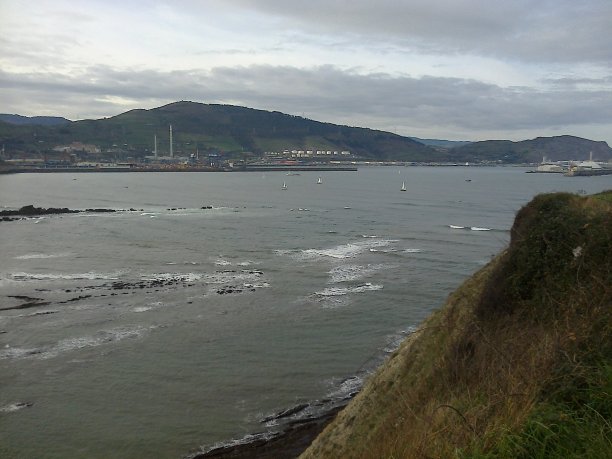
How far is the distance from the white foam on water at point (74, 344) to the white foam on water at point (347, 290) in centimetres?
1113

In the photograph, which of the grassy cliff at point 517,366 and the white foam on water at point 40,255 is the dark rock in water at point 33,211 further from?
the grassy cliff at point 517,366

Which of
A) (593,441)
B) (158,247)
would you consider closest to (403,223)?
(158,247)

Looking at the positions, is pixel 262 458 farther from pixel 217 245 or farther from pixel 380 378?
pixel 217 245

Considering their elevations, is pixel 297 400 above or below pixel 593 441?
below

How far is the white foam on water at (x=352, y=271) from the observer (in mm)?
36562

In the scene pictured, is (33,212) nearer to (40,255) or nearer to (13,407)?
(40,255)

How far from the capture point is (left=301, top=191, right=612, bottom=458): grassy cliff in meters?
5.44

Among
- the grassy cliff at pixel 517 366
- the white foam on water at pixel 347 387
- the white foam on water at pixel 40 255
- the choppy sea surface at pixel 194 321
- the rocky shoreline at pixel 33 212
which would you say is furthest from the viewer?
the rocky shoreline at pixel 33 212

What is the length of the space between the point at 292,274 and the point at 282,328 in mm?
11397

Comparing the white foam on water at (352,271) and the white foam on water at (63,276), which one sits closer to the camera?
the white foam on water at (352,271)

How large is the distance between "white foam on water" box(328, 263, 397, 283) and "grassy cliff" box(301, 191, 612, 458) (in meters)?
21.6

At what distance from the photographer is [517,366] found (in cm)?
743

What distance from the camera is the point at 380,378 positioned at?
44.2 ft

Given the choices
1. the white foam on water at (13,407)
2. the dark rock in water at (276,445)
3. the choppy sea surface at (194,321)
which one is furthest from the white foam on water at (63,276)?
the dark rock in water at (276,445)
